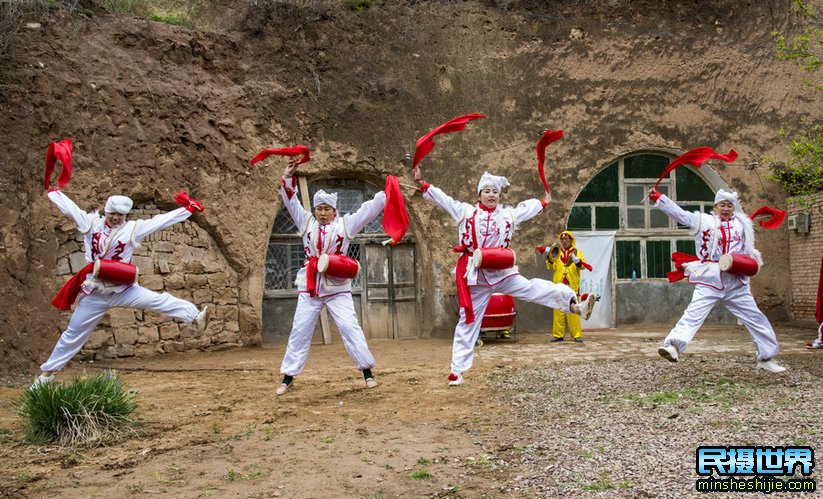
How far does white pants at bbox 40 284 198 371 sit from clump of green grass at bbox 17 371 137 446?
124 centimetres

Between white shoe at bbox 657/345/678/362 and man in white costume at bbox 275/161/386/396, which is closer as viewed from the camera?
white shoe at bbox 657/345/678/362

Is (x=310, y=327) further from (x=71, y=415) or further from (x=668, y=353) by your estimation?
(x=668, y=353)

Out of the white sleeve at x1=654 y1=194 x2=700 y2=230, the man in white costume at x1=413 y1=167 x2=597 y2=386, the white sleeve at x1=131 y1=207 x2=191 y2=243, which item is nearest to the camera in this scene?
the man in white costume at x1=413 y1=167 x2=597 y2=386

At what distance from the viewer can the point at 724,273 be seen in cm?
679

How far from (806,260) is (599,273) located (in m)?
3.41

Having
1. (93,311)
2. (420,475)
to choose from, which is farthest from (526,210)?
(93,311)

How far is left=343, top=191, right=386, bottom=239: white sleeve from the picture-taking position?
→ 6457 millimetres

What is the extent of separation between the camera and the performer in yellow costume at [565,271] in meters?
10.8

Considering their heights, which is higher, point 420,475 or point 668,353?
point 668,353

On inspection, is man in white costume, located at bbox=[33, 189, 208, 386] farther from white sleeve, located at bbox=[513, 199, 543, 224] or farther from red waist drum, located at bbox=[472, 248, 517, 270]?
white sleeve, located at bbox=[513, 199, 543, 224]

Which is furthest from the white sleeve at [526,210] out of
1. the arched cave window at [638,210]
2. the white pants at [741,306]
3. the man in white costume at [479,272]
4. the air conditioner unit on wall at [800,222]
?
the air conditioner unit on wall at [800,222]

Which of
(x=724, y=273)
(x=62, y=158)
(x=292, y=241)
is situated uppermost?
(x=62, y=158)

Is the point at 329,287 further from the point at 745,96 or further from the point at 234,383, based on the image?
the point at 745,96

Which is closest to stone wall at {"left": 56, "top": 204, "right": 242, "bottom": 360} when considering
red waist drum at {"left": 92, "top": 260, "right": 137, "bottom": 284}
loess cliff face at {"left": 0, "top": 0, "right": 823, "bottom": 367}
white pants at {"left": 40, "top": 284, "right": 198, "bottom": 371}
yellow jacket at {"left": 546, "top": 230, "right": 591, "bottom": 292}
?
loess cliff face at {"left": 0, "top": 0, "right": 823, "bottom": 367}
